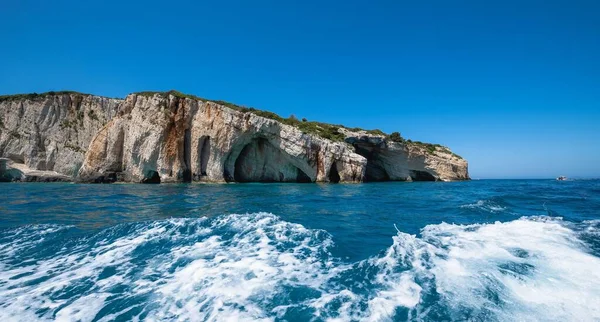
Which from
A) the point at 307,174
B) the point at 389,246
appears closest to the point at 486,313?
the point at 389,246

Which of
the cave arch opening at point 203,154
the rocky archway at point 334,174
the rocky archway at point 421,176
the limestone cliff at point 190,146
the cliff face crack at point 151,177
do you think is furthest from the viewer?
the rocky archway at point 421,176

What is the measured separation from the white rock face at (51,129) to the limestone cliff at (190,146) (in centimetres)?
13

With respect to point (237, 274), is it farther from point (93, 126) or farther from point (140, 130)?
point (93, 126)

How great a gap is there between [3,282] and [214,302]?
12.9ft

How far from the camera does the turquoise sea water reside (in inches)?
162

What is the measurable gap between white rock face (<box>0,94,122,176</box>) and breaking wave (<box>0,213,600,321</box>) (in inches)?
1903

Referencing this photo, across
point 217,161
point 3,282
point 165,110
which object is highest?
point 165,110

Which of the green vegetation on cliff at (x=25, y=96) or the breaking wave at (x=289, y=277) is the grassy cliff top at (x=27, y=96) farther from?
the breaking wave at (x=289, y=277)

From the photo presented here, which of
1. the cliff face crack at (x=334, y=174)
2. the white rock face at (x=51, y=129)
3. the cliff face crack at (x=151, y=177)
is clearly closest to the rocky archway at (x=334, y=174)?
the cliff face crack at (x=334, y=174)

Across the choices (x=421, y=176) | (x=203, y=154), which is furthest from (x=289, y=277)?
(x=421, y=176)

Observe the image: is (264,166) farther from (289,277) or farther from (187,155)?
(289,277)

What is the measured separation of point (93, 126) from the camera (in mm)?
48562

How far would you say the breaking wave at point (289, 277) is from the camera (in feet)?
13.4

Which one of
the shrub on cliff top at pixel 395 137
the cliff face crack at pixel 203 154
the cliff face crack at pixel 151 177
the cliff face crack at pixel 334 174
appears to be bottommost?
the cliff face crack at pixel 151 177
